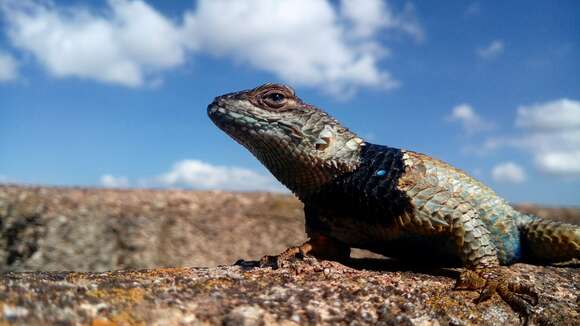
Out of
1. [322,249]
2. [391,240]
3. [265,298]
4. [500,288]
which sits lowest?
[265,298]


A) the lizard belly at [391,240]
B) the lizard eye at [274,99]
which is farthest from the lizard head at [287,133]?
the lizard belly at [391,240]

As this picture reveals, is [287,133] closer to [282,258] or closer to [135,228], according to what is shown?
[282,258]

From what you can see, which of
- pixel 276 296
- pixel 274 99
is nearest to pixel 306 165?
pixel 274 99

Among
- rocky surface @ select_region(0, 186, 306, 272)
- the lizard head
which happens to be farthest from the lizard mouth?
→ rocky surface @ select_region(0, 186, 306, 272)

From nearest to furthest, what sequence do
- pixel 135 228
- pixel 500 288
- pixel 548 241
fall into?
pixel 500 288, pixel 548 241, pixel 135 228

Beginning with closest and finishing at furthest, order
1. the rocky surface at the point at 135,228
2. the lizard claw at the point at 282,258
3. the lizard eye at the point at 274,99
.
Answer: the lizard claw at the point at 282,258 → the lizard eye at the point at 274,99 → the rocky surface at the point at 135,228

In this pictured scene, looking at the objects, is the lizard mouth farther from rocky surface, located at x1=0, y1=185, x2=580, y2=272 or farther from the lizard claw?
rocky surface, located at x1=0, y1=185, x2=580, y2=272

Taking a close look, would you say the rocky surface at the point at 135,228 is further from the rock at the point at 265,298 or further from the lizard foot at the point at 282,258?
the rock at the point at 265,298
